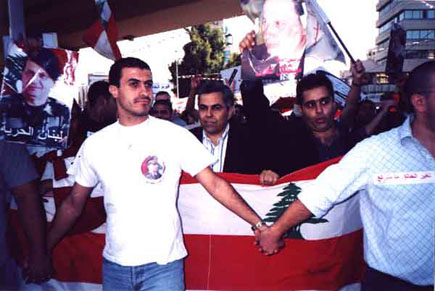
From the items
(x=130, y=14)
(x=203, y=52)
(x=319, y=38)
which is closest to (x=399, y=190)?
(x=319, y=38)

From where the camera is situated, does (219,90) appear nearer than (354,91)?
Yes

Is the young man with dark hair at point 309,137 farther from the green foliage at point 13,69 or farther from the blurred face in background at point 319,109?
the green foliage at point 13,69

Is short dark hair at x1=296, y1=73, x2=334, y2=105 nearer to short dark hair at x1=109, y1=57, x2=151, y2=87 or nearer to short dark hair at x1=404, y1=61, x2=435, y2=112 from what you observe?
short dark hair at x1=404, y1=61, x2=435, y2=112

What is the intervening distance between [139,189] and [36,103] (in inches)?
45.2

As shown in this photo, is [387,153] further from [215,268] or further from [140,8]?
[140,8]

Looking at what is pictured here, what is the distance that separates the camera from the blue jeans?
2.30 m

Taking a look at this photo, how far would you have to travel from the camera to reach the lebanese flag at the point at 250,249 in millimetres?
3014

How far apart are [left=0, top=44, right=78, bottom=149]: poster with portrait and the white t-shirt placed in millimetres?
630

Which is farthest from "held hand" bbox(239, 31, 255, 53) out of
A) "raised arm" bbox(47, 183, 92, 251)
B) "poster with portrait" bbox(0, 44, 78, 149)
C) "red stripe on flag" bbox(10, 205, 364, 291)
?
"raised arm" bbox(47, 183, 92, 251)

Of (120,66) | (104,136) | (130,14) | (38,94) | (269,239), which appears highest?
(130,14)

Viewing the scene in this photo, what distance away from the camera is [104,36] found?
153 inches

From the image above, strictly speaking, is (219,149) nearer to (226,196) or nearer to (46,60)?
(226,196)

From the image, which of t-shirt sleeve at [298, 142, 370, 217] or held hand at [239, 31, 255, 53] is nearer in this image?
t-shirt sleeve at [298, 142, 370, 217]

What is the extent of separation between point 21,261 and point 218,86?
6.34 feet
